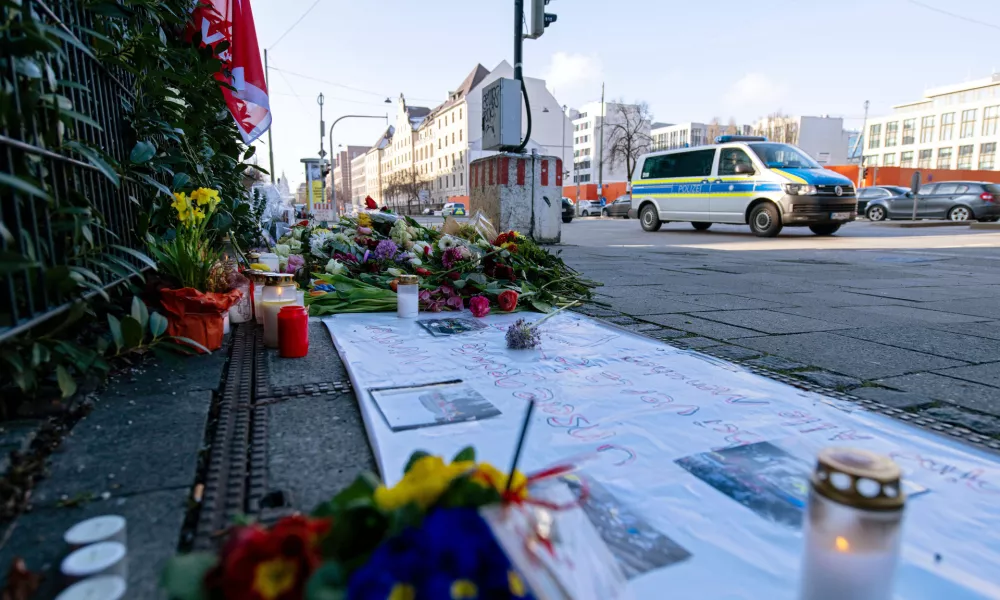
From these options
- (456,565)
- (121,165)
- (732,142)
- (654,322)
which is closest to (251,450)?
(456,565)

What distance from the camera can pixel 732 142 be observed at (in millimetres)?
11406

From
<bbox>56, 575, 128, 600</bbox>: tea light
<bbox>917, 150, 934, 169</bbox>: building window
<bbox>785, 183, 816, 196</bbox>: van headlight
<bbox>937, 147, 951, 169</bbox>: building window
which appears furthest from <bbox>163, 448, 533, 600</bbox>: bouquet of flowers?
<bbox>917, 150, 934, 169</bbox>: building window

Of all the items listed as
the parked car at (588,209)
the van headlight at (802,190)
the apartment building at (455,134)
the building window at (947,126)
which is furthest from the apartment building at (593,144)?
the van headlight at (802,190)

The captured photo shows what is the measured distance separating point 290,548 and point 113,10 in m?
2.34

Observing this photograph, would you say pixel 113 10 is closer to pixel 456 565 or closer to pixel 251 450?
pixel 251 450

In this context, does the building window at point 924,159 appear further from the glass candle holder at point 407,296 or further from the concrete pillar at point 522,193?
the glass candle holder at point 407,296

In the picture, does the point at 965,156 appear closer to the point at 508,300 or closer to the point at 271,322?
the point at 508,300

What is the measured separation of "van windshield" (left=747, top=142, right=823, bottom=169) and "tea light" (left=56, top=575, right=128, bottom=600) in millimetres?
11851

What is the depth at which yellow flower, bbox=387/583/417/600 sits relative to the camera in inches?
23.9

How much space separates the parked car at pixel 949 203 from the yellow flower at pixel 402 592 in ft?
70.0

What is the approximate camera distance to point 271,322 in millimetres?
2459

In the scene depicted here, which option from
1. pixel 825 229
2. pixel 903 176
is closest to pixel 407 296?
pixel 825 229

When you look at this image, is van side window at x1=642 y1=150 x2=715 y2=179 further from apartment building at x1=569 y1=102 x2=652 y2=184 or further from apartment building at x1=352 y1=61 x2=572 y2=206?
apartment building at x1=569 y1=102 x2=652 y2=184

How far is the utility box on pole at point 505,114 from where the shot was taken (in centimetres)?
753
